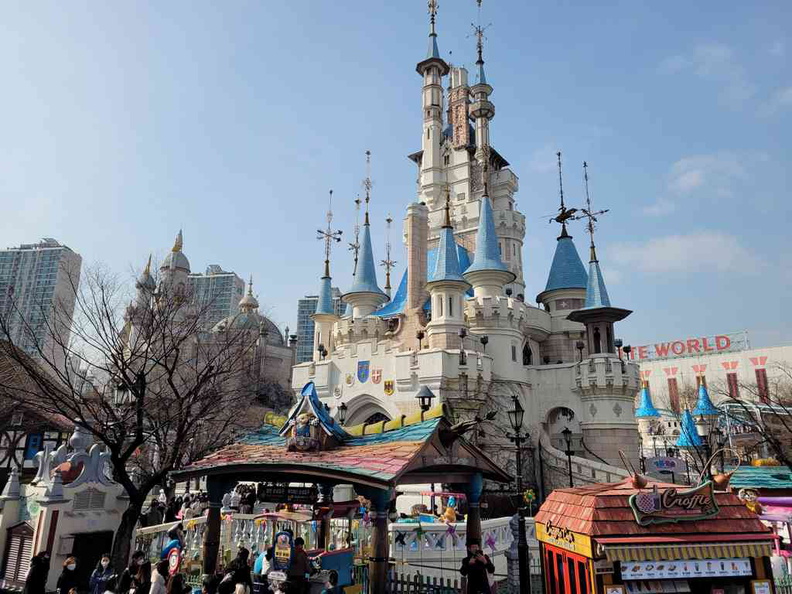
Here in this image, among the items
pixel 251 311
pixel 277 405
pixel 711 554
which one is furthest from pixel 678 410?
pixel 711 554

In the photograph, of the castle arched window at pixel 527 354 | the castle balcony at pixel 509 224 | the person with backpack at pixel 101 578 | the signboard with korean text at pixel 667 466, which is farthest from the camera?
the castle balcony at pixel 509 224

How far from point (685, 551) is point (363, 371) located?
982 inches

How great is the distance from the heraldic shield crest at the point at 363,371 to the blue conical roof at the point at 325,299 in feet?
31.5

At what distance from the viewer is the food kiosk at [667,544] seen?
7.11m

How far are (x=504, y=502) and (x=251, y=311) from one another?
55915mm

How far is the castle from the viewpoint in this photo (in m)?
29.1

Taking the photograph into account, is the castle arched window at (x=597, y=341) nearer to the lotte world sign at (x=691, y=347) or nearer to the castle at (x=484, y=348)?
the castle at (x=484, y=348)

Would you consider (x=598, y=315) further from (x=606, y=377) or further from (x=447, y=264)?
(x=447, y=264)

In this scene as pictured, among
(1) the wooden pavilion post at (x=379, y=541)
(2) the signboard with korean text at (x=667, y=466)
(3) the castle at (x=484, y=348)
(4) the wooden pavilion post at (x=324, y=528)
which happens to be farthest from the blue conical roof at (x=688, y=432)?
(1) the wooden pavilion post at (x=379, y=541)

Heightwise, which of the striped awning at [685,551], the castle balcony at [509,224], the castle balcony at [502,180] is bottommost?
the striped awning at [685,551]

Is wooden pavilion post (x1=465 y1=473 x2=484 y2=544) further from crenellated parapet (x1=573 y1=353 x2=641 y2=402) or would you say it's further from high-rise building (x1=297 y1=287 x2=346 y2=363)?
high-rise building (x1=297 y1=287 x2=346 y2=363)

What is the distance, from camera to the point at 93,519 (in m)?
13.8

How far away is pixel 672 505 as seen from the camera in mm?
7422

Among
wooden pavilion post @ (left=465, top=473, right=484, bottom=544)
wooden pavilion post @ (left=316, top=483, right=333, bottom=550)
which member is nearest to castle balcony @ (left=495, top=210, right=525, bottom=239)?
wooden pavilion post @ (left=316, top=483, right=333, bottom=550)
